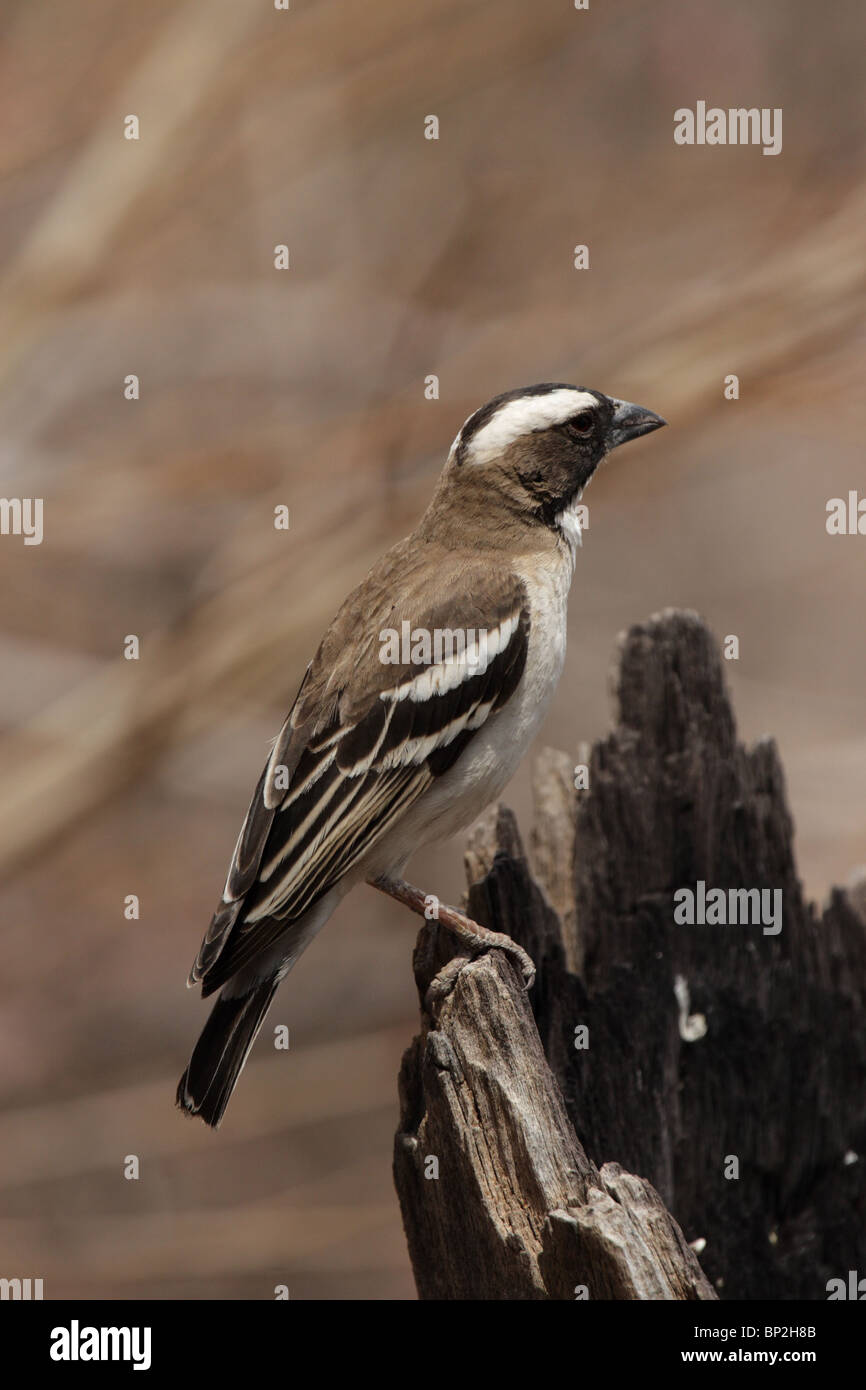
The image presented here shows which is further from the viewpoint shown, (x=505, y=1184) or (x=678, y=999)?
(x=678, y=999)

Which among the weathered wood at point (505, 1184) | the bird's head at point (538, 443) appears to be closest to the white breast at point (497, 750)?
the bird's head at point (538, 443)

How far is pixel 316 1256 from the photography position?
6492 millimetres

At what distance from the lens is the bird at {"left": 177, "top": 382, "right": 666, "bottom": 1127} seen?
4.34 m

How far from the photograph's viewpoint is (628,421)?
5.18m

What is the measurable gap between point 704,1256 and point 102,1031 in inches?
138

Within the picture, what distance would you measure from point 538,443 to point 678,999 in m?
1.98

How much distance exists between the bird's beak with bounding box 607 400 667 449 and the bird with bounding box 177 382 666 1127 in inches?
9.2

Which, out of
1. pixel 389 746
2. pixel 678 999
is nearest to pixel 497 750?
pixel 389 746

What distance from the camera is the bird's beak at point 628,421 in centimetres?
517

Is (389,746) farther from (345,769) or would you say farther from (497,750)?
(497,750)

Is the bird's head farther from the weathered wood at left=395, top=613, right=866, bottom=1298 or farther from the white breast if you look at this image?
the weathered wood at left=395, top=613, right=866, bottom=1298

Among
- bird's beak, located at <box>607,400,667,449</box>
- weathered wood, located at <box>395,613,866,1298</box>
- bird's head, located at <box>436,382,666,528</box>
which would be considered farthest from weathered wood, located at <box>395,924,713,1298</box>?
bird's beak, located at <box>607,400,667,449</box>
